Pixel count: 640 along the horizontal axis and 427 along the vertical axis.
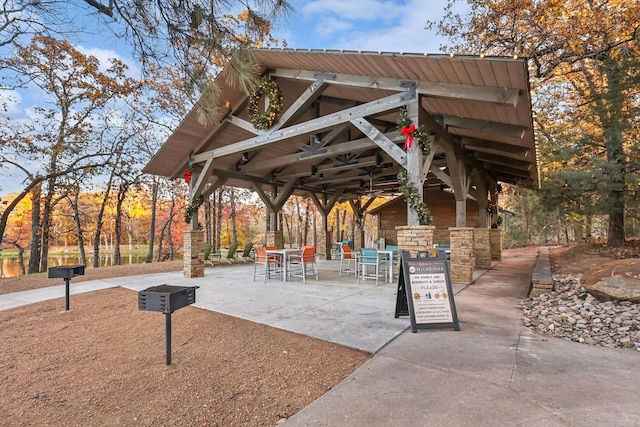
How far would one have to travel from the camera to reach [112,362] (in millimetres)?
2541

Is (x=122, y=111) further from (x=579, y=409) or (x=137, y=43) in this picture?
(x=579, y=409)

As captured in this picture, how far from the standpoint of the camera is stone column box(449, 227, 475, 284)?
6.07 meters

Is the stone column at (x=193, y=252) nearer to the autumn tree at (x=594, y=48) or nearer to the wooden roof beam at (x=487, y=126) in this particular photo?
the wooden roof beam at (x=487, y=126)

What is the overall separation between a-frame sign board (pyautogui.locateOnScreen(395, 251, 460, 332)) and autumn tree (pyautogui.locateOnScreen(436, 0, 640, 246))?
561cm

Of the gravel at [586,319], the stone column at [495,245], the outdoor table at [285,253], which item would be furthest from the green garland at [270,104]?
the stone column at [495,245]

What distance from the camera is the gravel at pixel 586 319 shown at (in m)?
2.85

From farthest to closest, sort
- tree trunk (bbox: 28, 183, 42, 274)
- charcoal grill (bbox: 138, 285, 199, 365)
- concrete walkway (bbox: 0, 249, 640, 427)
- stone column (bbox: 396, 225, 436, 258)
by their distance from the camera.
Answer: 1. tree trunk (bbox: 28, 183, 42, 274)
2. stone column (bbox: 396, 225, 436, 258)
3. charcoal grill (bbox: 138, 285, 199, 365)
4. concrete walkway (bbox: 0, 249, 640, 427)

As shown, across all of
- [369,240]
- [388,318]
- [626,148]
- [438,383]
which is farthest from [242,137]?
[369,240]

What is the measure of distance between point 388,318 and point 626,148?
7102mm

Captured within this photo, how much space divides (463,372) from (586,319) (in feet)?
6.90

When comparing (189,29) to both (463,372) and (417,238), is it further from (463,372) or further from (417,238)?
(417,238)

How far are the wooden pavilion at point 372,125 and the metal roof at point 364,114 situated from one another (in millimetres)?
20

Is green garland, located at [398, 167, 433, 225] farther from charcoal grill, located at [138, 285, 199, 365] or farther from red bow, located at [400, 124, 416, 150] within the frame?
charcoal grill, located at [138, 285, 199, 365]

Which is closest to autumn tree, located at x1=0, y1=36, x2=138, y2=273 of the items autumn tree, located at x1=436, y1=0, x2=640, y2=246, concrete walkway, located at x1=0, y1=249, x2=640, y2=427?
concrete walkway, located at x1=0, y1=249, x2=640, y2=427
